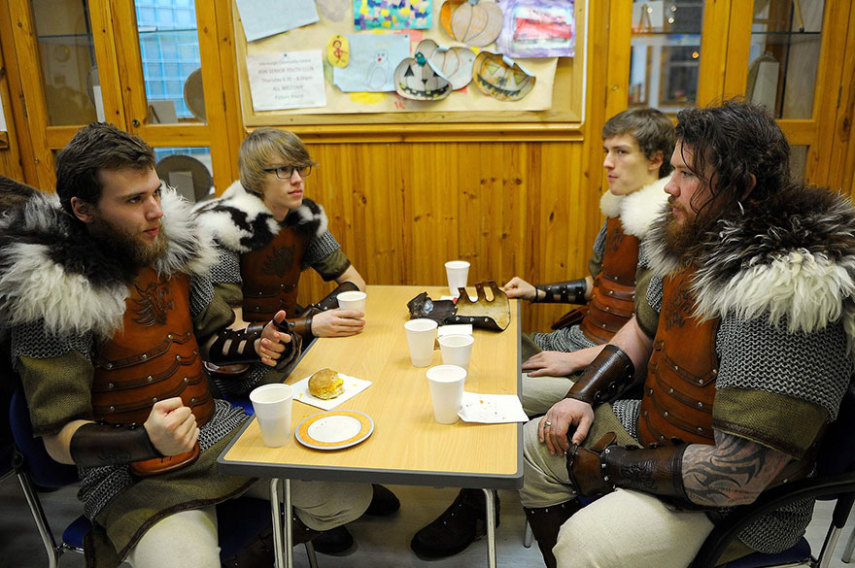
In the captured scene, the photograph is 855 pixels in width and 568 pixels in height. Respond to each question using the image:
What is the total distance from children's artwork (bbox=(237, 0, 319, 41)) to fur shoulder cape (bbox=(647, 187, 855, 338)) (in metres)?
2.17

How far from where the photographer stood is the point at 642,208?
2.22m

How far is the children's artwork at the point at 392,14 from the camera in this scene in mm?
2732

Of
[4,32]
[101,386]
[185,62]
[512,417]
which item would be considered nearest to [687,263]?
[512,417]

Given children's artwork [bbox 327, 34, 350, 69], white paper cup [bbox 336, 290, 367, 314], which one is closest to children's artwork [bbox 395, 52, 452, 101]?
children's artwork [bbox 327, 34, 350, 69]

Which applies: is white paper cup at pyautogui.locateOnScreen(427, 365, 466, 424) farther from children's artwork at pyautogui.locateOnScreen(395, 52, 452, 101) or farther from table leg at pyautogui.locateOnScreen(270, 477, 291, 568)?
children's artwork at pyautogui.locateOnScreen(395, 52, 452, 101)

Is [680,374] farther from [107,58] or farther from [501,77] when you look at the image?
[107,58]

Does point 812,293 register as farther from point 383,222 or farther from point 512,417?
point 383,222

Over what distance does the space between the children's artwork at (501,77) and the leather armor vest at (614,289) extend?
765mm

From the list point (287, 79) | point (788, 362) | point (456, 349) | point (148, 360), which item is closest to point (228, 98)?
point (287, 79)

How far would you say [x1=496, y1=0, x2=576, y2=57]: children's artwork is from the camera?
2672 mm

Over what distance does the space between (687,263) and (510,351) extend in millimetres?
576

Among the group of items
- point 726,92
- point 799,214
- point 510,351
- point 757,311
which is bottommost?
point 510,351

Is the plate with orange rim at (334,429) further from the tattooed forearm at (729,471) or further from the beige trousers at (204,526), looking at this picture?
the tattooed forearm at (729,471)

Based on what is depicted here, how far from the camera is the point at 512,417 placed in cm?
141
